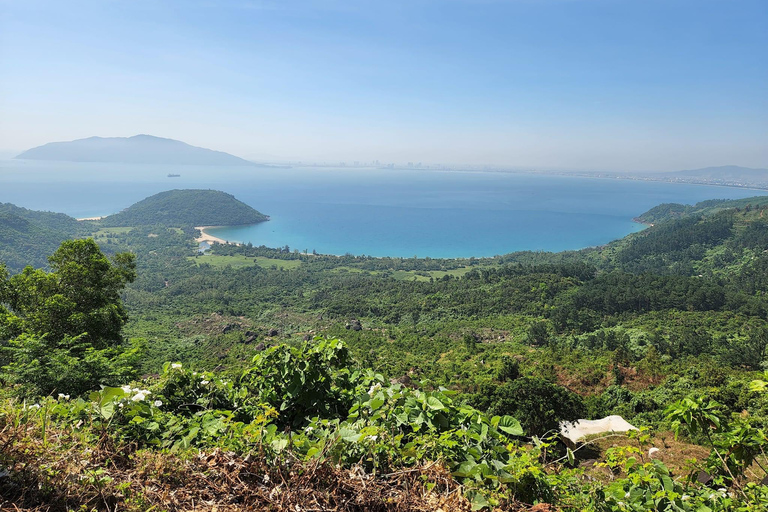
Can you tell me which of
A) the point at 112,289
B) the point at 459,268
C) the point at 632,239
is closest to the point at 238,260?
the point at 459,268

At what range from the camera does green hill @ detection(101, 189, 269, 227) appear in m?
85.4

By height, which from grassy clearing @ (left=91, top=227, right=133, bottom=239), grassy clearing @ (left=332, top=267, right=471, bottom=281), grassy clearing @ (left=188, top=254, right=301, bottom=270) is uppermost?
grassy clearing @ (left=91, top=227, right=133, bottom=239)

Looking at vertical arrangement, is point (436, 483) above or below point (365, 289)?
above

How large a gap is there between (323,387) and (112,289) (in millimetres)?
9877

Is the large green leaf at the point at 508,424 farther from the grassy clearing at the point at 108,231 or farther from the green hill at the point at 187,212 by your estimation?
Result: the green hill at the point at 187,212

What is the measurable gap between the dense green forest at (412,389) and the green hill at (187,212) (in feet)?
187

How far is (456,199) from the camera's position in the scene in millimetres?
139625

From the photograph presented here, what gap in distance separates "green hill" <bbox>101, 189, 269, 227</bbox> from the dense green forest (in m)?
56.9

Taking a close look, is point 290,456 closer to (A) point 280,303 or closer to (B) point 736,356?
(B) point 736,356

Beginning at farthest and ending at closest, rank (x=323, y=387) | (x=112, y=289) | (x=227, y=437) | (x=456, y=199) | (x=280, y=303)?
(x=456, y=199)
(x=280, y=303)
(x=112, y=289)
(x=323, y=387)
(x=227, y=437)

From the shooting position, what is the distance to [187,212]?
89.7 meters

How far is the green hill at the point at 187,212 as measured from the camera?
85.4m

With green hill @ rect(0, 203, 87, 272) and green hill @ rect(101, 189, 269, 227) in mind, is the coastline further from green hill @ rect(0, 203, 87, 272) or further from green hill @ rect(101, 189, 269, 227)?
green hill @ rect(0, 203, 87, 272)

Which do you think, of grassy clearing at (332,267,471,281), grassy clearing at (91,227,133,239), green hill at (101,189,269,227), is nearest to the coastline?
green hill at (101,189,269,227)
